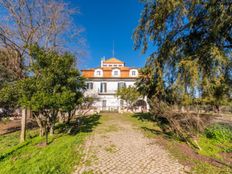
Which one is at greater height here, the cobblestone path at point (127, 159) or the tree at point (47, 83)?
the tree at point (47, 83)

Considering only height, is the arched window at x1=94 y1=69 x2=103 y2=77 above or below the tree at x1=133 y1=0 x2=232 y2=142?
above

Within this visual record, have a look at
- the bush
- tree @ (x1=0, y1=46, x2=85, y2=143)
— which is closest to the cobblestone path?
tree @ (x1=0, y1=46, x2=85, y2=143)

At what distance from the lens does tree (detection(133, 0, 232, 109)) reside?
6996 millimetres

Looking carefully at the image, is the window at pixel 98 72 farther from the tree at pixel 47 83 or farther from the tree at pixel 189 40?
the tree at pixel 47 83

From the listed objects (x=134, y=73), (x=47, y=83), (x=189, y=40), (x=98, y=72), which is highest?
(x=98, y=72)

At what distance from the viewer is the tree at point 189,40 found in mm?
6996

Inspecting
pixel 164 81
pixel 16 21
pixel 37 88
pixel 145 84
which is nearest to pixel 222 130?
pixel 164 81

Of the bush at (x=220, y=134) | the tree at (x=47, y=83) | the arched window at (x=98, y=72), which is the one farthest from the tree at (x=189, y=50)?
the arched window at (x=98, y=72)

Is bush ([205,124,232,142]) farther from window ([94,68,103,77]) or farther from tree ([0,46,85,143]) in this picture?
window ([94,68,103,77])

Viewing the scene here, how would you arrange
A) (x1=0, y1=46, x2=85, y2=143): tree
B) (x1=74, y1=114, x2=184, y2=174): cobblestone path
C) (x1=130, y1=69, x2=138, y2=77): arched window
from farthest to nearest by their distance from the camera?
(x1=130, y1=69, x2=138, y2=77): arched window
(x1=0, y1=46, x2=85, y2=143): tree
(x1=74, y1=114, x2=184, y2=174): cobblestone path

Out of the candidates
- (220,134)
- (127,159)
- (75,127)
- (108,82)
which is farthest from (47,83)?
(108,82)

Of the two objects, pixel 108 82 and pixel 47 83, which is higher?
pixel 108 82

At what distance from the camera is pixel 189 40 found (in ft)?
29.7

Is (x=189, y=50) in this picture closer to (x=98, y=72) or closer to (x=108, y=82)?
(x=108, y=82)
